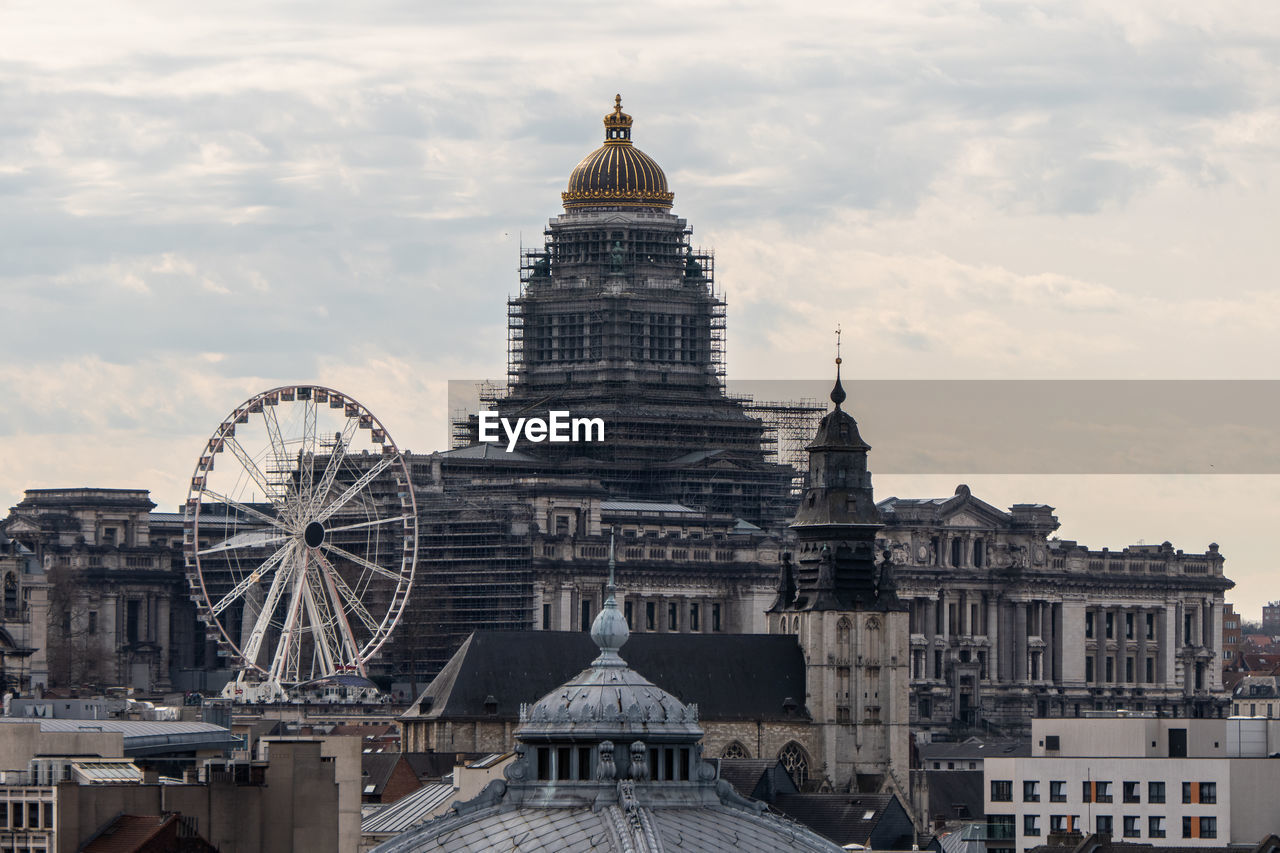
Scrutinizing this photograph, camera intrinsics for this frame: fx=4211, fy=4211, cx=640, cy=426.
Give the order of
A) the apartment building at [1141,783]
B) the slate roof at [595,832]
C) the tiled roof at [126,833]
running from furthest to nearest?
the apartment building at [1141,783] → the tiled roof at [126,833] → the slate roof at [595,832]

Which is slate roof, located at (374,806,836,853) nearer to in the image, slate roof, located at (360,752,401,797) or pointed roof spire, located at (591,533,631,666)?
pointed roof spire, located at (591,533,631,666)

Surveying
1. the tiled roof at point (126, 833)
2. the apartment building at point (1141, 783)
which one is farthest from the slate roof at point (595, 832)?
the apartment building at point (1141, 783)

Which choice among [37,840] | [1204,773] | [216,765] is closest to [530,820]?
[37,840]

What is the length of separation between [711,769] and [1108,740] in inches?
3903

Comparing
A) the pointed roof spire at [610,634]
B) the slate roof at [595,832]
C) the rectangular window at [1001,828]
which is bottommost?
Answer: the rectangular window at [1001,828]

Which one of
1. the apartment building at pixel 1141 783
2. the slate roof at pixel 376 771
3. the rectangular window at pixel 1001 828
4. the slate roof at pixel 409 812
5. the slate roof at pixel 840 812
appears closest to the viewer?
the slate roof at pixel 409 812

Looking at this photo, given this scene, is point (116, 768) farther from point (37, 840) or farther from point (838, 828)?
point (838, 828)

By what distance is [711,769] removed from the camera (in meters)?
68.5

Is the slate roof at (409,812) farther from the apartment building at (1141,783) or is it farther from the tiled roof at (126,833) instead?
the apartment building at (1141,783)

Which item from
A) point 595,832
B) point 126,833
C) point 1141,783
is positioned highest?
point 1141,783

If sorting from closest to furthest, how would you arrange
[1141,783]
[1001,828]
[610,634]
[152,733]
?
[610,634], [152,733], [1141,783], [1001,828]

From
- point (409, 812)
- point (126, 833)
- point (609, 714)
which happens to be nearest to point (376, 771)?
point (409, 812)

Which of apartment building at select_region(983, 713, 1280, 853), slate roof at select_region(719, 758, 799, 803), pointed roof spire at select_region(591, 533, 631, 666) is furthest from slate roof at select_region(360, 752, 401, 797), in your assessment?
pointed roof spire at select_region(591, 533, 631, 666)

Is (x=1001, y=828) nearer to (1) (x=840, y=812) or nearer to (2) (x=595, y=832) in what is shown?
(1) (x=840, y=812)
